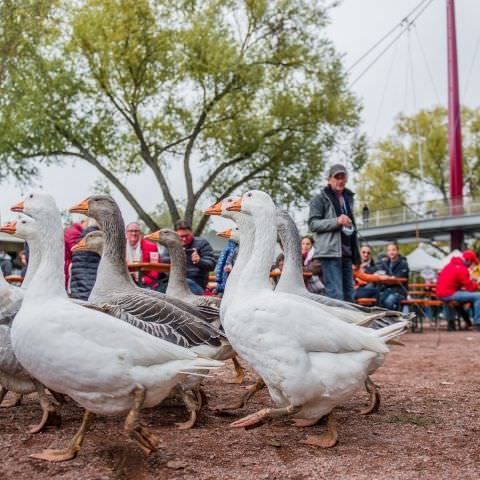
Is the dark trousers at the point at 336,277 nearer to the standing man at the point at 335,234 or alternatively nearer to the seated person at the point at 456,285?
the standing man at the point at 335,234

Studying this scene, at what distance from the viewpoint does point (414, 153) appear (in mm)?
48781

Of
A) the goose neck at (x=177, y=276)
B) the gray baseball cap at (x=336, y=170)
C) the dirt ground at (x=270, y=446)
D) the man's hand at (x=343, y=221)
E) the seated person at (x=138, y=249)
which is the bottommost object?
the dirt ground at (x=270, y=446)

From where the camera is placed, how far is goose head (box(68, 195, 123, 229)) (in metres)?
4.85

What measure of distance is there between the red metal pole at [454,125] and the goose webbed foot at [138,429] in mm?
36065

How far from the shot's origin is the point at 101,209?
191 inches

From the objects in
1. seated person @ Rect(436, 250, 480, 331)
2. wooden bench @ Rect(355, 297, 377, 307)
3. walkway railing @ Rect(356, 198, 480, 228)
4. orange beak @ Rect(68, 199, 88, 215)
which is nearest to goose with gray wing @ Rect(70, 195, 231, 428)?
orange beak @ Rect(68, 199, 88, 215)

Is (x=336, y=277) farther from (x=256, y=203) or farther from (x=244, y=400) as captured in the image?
(x=256, y=203)

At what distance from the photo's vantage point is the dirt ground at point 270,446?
120 inches

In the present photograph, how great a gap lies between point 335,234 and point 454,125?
34.2 metres

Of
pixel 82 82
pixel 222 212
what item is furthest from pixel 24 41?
pixel 222 212

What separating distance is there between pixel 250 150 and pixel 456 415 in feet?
56.6

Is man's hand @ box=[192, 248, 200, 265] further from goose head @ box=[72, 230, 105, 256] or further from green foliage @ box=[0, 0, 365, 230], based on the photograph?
green foliage @ box=[0, 0, 365, 230]

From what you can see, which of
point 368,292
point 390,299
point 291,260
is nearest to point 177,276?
point 291,260

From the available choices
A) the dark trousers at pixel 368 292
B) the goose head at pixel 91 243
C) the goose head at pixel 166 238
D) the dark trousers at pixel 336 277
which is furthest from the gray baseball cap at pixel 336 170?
the dark trousers at pixel 368 292
